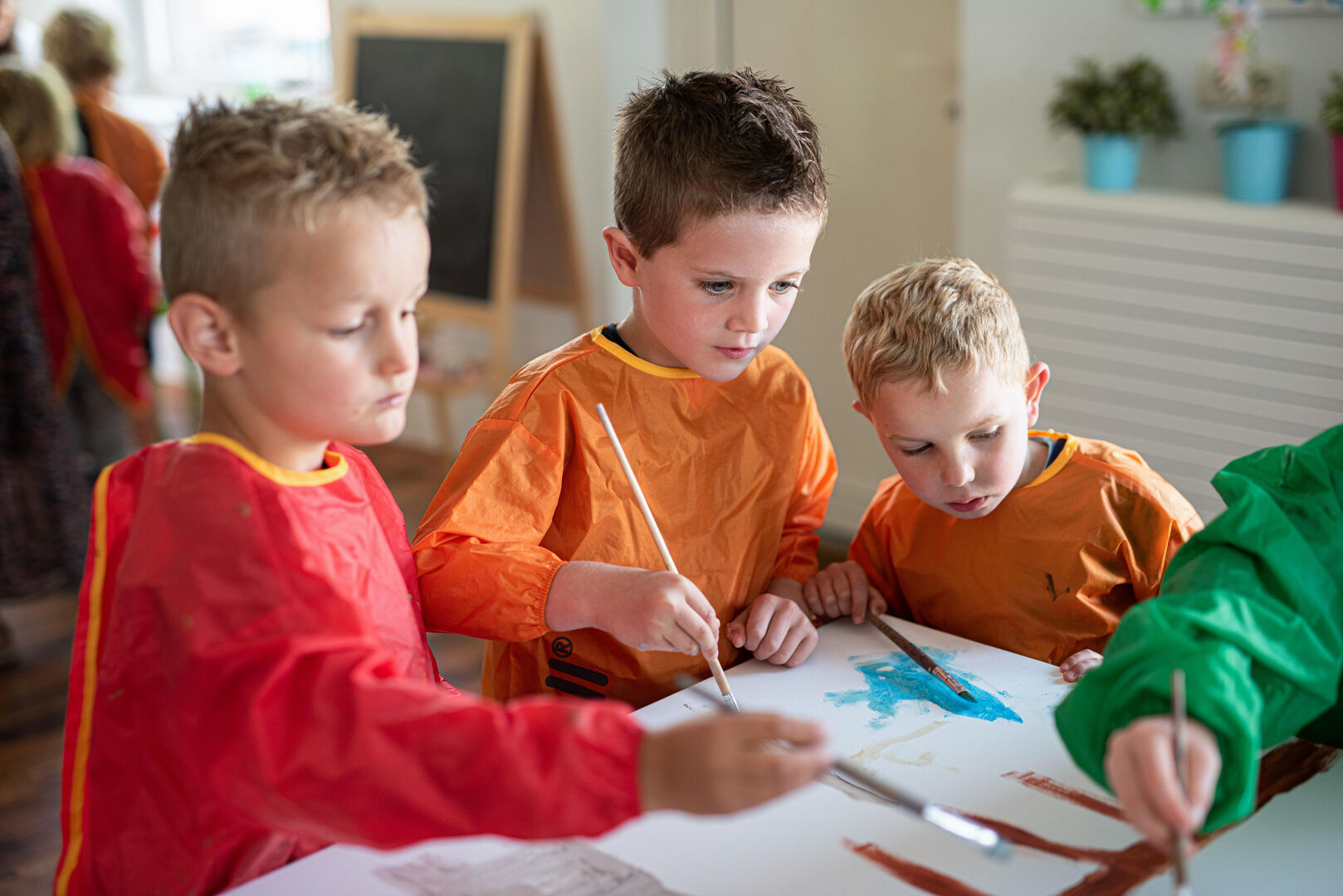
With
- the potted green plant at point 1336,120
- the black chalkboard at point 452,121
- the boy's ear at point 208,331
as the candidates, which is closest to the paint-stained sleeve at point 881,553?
the boy's ear at point 208,331

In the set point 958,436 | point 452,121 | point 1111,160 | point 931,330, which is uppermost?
point 452,121

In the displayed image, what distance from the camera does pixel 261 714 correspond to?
2.39 ft

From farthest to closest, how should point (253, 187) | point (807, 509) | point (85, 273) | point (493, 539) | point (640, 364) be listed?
point (85, 273) → point (807, 509) → point (640, 364) → point (493, 539) → point (253, 187)

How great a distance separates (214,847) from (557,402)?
54 cm

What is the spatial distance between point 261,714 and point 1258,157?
2352 millimetres

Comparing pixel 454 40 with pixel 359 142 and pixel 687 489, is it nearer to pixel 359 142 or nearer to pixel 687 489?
pixel 687 489

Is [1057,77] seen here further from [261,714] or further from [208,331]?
[261,714]

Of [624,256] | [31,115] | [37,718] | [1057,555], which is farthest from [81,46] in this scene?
[1057,555]

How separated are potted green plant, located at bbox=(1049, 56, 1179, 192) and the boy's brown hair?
5.29 ft

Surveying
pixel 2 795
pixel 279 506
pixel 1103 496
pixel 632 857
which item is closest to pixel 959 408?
pixel 1103 496

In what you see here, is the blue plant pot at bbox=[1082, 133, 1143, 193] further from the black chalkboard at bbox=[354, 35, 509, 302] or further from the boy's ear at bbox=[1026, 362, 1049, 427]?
the black chalkboard at bbox=[354, 35, 509, 302]

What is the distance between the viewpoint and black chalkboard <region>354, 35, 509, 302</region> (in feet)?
11.7

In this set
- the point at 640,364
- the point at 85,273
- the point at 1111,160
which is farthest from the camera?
the point at 85,273

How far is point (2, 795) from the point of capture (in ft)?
7.68
